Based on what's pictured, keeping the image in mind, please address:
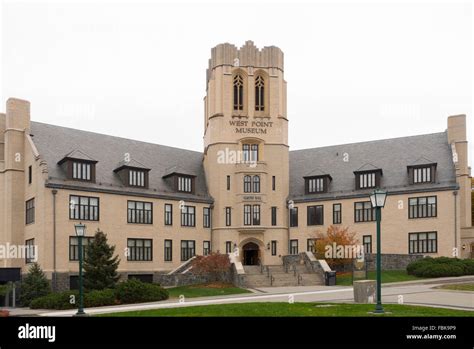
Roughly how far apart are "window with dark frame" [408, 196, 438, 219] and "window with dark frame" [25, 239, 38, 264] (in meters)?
31.2

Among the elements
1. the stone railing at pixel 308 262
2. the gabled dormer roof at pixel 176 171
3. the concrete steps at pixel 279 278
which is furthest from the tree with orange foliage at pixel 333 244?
the gabled dormer roof at pixel 176 171

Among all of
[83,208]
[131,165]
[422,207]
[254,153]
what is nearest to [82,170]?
[83,208]

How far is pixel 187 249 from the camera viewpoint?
5566 cm

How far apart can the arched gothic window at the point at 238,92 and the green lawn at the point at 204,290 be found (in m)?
18.2

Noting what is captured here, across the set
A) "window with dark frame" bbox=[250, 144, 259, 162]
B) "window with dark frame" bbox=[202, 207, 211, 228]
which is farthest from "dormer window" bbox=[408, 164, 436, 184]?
"window with dark frame" bbox=[202, 207, 211, 228]

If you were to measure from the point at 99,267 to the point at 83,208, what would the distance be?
834 cm

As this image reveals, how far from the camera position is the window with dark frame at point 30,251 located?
156 ft

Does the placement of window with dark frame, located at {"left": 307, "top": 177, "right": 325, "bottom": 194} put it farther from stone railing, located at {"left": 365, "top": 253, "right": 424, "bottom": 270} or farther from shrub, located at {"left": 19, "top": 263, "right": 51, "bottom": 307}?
shrub, located at {"left": 19, "top": 263, "right": 51, "bottom": 307}

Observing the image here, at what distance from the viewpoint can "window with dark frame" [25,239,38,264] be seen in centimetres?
4762

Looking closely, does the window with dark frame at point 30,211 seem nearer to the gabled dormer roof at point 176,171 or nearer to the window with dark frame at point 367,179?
the gabled dormer roof at point 176,171

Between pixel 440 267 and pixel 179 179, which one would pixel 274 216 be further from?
pixel 440 267
